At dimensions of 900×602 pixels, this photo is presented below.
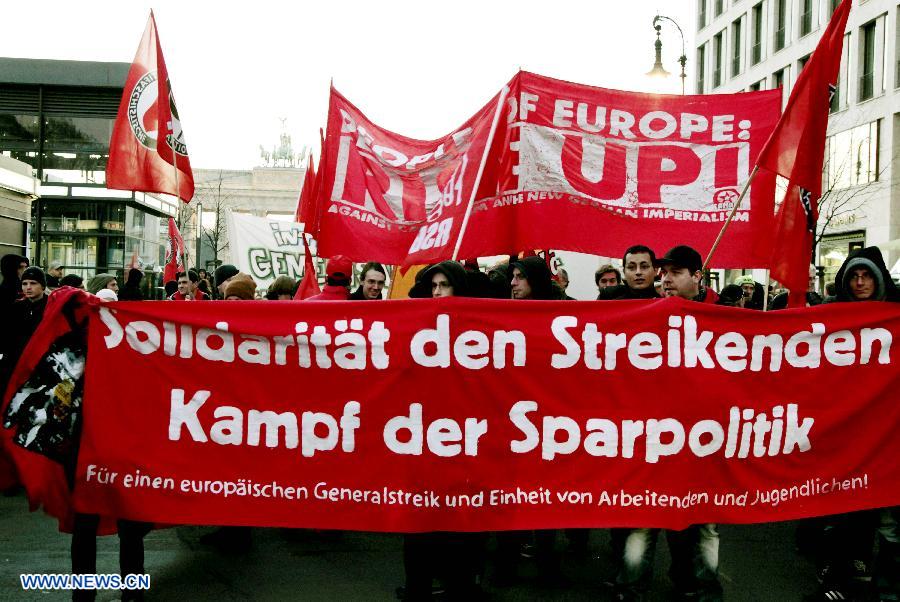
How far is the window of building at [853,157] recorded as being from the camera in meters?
27.2

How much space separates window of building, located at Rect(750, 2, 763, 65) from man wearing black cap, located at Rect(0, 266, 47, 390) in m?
34.9

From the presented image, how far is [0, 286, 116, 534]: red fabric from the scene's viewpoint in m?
4.09

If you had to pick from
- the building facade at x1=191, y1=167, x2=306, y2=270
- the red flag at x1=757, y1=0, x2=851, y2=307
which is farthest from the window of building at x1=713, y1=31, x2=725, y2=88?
the building facade at x1=191, y1=167, x2=306, y2=270

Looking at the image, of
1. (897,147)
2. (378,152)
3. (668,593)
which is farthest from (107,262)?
(897,147)

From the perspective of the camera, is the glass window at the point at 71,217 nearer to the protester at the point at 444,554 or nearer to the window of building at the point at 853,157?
the protester at the point at 444,554

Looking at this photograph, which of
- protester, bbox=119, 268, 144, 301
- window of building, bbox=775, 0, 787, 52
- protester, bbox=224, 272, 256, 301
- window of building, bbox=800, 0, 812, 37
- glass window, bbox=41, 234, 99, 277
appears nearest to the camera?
protester, bbox=224, 272, 256, 301

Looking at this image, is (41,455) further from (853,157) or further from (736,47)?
(736,47)

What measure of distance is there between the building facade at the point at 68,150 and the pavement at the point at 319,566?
13599 millimetres

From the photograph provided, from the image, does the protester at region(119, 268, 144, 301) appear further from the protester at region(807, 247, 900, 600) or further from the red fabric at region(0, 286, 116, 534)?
the protester at region(807, 247, 900, 600)

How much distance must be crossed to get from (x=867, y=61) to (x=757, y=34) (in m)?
9.36

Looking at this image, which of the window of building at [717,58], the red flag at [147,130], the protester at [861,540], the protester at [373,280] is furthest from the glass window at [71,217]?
the window of building at [717,58]

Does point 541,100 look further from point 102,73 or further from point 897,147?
point 897,147

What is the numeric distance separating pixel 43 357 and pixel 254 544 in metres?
2.15

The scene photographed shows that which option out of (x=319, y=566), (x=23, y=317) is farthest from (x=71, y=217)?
(x=319, y=566)
